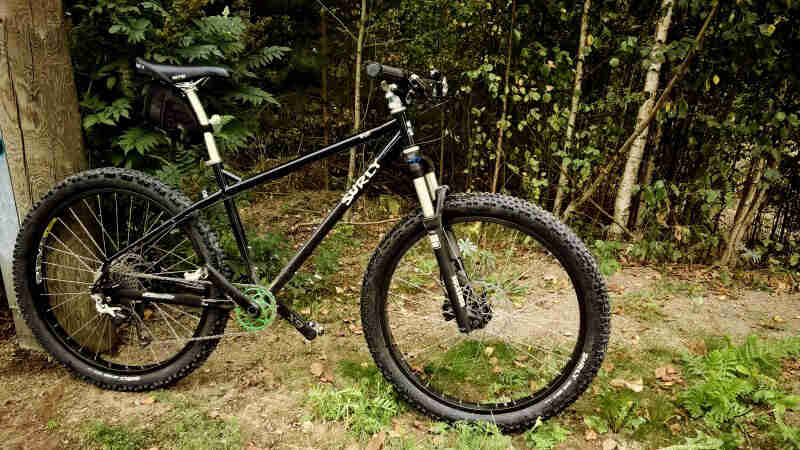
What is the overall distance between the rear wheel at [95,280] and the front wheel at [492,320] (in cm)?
92

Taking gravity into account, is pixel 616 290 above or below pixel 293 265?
below

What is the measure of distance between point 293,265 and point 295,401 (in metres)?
0.71

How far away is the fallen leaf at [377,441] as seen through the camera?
227 cm

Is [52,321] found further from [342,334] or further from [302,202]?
[302,202]

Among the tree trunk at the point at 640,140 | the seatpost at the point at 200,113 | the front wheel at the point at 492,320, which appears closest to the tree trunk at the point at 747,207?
the tree trunk at the point at 640,140

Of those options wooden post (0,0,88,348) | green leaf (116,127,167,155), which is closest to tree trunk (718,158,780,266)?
green leaf (116,127,167,155)

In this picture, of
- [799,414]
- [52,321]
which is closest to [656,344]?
[799,414]

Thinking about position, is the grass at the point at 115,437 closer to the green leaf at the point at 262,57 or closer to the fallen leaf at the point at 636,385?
the green leaf at the point at 262,57

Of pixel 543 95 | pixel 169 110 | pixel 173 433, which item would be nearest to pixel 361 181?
pixel 169 110

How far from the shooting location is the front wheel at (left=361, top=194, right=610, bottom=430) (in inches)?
86.0

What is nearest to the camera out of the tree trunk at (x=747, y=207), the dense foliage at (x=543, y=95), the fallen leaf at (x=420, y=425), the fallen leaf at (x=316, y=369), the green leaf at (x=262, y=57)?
the fallen leaf at (x=420, y=425)

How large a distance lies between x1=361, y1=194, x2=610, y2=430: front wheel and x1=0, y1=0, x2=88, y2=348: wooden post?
5.67ft

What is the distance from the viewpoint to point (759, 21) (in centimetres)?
347

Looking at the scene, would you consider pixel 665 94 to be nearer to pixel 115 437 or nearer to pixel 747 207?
pixel 747 207
